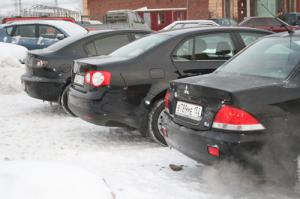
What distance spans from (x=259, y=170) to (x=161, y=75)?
2.53 metres

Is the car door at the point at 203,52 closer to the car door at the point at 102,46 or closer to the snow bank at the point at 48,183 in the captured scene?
the car door at the point at 102,46

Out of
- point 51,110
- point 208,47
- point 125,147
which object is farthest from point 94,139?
point 51,110

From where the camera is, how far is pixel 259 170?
13.5 feet

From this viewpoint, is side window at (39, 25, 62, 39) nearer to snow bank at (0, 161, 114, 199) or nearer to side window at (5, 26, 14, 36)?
side window at (5, 26, 14, 36)

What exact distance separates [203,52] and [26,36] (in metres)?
10.1

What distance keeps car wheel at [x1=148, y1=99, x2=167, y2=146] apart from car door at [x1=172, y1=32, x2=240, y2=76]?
0.53 metres

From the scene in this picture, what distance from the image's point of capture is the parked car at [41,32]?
1502 cm

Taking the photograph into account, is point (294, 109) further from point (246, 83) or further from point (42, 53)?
point (42, 53)

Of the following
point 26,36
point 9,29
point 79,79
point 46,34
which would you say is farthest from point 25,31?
point 79,79

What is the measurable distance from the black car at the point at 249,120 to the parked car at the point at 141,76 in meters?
1.58

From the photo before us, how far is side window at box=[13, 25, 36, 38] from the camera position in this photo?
1559 cm

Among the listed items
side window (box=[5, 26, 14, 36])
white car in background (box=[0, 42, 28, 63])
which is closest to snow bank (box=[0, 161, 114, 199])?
white car in background (box=[0, 42, 28, 63])

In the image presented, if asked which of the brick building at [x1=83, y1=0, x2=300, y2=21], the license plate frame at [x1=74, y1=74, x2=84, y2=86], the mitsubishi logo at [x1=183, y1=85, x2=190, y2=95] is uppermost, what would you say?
the brick building at [x1=83, y1=0, x2=300, y2=21]

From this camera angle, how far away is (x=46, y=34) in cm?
1531
